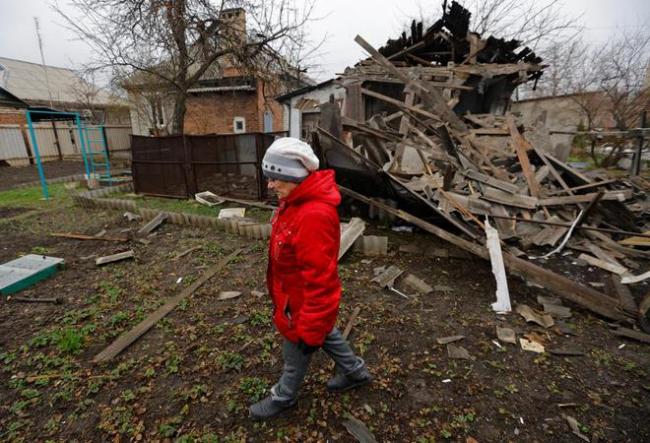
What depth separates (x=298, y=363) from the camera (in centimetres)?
201

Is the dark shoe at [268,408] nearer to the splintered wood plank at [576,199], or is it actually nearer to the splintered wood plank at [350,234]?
the splintered wood plank at [350,234]

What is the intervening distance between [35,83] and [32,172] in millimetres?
16766

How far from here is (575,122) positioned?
18.1 metres

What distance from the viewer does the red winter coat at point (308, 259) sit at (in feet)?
5.56

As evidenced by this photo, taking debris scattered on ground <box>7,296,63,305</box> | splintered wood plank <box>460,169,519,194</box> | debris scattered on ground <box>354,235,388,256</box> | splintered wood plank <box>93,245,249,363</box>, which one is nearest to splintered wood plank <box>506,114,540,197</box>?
splintered wood plank <box>460,169,519,194</box>

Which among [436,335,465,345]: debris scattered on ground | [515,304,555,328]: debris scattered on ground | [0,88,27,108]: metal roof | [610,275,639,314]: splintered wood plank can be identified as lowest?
[436,335,465,345]: debris scattered on ground

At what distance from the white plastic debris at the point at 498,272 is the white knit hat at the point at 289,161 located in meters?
2.92

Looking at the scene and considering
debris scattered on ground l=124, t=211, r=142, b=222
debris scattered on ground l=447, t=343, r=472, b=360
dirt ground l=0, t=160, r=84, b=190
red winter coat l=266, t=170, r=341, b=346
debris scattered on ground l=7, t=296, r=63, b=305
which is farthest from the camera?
dirt ground l=0, t=160, r=84, b=190

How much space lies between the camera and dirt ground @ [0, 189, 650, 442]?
7.22 ft

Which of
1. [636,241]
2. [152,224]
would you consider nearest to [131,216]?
[152,224]

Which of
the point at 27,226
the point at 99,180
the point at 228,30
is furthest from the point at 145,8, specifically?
the point at 27,226

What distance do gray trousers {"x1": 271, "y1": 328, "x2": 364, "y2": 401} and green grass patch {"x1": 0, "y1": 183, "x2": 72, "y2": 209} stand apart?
31.0ft

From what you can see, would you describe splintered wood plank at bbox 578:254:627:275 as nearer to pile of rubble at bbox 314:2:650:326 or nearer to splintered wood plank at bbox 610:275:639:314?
pile of rubble at bbox 314:2:650:326

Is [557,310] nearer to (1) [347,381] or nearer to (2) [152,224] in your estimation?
(1) [347,381]
